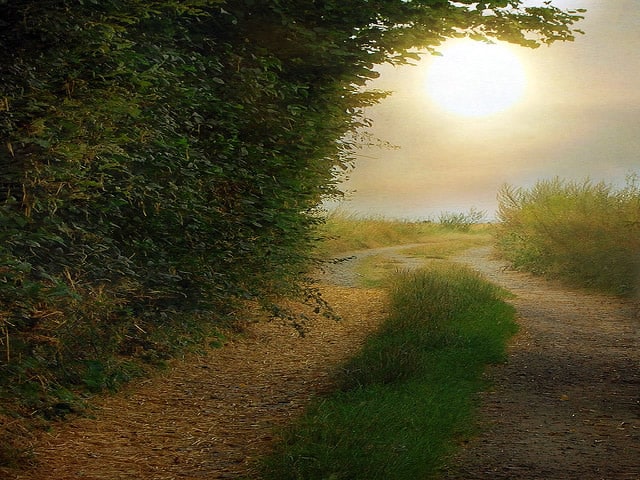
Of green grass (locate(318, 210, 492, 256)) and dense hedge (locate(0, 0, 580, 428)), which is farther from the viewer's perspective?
green grass (locate(318, 210, 492, 256))

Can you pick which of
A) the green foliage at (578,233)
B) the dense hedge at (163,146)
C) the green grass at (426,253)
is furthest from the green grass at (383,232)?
the dense hedge at (163,146)

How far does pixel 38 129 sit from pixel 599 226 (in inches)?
607

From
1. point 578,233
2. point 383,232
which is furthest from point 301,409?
point 383,232

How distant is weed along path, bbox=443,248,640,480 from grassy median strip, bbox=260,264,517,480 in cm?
25

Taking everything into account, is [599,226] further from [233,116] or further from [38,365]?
[38,365]

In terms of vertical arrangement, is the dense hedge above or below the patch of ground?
above

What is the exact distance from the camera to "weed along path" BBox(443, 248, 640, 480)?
18.1 ft

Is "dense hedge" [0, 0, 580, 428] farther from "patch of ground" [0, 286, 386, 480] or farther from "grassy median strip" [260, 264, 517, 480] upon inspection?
"grassy median strip" [260, 264, 517, 480]

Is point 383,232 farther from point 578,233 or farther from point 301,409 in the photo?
point 301,409

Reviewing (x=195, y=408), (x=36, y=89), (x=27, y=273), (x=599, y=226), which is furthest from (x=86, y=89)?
(x=599, y=226)

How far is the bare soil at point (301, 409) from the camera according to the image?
18.8 ft

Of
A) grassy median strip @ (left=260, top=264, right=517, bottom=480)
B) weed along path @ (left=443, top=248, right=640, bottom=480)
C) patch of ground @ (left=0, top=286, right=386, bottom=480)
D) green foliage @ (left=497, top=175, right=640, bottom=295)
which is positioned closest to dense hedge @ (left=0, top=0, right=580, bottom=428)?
patch of ground @ (left=0, top=286, right=386, bottom=480)

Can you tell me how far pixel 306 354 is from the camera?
1052 centimetres

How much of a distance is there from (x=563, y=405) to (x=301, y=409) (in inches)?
100
